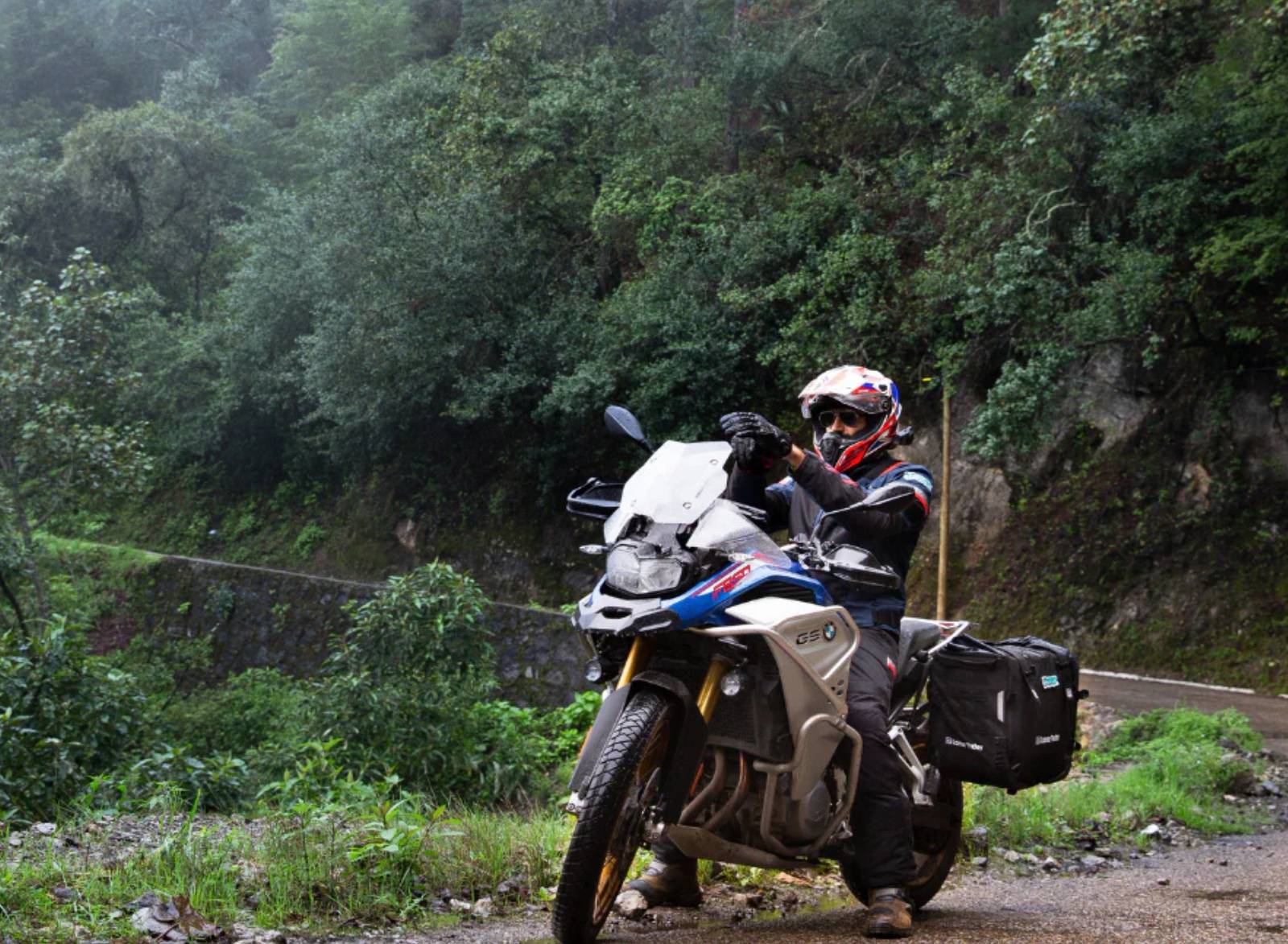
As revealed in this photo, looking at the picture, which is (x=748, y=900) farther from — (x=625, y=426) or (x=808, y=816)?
(x=625, y=426)

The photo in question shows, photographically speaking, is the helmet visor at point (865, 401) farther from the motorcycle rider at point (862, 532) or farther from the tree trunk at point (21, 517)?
the tree trunk at point (21, 517)

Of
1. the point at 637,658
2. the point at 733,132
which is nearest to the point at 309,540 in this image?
the point at 733,132

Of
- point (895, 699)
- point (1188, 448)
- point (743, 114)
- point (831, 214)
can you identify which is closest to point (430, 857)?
point (895, 699)

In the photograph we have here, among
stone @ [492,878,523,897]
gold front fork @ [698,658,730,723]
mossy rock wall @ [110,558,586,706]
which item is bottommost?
mossy rock wall @ [110,558,586,706]

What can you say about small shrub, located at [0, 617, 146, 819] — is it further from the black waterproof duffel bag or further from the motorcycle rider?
the black waterproof duffel bag

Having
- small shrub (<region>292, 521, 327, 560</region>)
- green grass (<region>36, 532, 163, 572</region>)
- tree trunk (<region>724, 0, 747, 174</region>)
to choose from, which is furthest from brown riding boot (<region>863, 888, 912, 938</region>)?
small shrub (<region>292, 521, 327, 560</region>)

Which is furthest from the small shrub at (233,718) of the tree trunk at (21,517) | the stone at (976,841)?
the stone at (976,841)

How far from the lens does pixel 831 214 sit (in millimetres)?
22922

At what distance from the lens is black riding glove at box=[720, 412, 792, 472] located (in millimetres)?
4039

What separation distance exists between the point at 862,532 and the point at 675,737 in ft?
3.37

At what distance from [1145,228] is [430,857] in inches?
653

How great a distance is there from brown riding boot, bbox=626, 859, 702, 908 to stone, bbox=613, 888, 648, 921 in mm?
20

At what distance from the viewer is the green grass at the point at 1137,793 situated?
6684 mm

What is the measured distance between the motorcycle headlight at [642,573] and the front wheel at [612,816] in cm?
32
